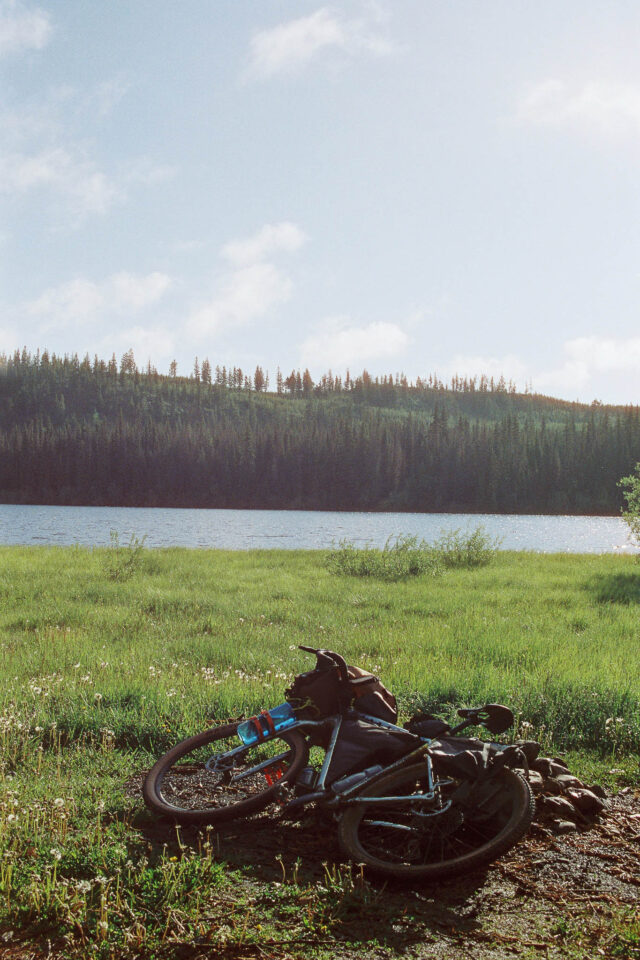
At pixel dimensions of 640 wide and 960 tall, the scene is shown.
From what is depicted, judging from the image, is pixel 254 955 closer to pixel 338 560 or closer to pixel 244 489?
pixel 338 560

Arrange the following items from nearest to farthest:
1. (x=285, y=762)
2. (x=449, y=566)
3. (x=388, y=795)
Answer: (x=388, y=795)
(x=285, y=762)
(x=449, y=566)

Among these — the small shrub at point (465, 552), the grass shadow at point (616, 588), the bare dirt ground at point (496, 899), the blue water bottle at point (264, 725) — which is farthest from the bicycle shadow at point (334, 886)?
the small shrub at point (465, 552)

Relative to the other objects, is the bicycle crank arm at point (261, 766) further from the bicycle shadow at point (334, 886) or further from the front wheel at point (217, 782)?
the bicycle shadow at point (334, 886)

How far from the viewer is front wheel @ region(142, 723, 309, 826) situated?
5.75 metres

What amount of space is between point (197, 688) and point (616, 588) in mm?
17054

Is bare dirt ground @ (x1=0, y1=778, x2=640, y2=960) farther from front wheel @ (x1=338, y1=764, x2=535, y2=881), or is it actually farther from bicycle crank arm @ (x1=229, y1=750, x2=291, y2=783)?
bicycle crank arm @ (x1=229, y1=750, x2=291, y2=783)

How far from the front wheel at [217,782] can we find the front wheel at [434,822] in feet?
2.78

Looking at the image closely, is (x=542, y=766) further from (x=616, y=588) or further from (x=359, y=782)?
(x=616, y=588)

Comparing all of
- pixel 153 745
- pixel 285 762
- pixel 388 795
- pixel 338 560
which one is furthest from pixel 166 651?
pixel 338 560

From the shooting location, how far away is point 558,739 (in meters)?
8.28

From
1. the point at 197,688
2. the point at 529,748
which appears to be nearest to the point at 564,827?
the point at 529,748

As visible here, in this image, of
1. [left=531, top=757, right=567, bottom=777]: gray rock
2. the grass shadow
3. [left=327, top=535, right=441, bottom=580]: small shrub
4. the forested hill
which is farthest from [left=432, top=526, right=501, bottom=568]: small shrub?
the forested hill

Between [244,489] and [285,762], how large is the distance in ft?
494

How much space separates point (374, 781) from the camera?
5480 millimetres
